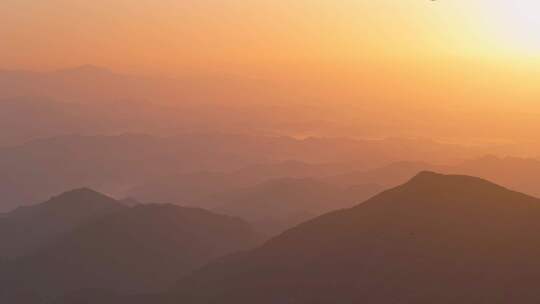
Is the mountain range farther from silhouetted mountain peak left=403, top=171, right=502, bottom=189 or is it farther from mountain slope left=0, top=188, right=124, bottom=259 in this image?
mountain slope left=0, top=188, right=124, bottom=259

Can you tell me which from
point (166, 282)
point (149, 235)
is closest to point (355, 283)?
point (166, 282)

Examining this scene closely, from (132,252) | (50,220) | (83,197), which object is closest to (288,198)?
(83,197)

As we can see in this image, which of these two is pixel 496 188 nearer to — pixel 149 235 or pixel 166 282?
pixel 166 282

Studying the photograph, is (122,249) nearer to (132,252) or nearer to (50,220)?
(132,252)

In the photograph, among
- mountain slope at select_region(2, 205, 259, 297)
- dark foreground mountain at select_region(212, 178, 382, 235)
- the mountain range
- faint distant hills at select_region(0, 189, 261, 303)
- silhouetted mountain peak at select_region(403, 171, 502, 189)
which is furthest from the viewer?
dark foreground mountain at select_region(212, 178, 382, 235)

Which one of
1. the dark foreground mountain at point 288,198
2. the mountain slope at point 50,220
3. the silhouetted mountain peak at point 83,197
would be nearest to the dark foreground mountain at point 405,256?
the mountain slope at point 50,220

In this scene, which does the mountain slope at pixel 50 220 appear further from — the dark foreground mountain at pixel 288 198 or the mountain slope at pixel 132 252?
the dark foreground mountain at pixel 288 198

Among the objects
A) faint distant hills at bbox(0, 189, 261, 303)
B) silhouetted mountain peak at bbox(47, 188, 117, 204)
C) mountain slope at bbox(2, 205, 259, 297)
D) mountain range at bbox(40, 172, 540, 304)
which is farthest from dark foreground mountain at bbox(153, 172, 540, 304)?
silhouetted mountain peak at bbox(47, 188, 117, 204)
